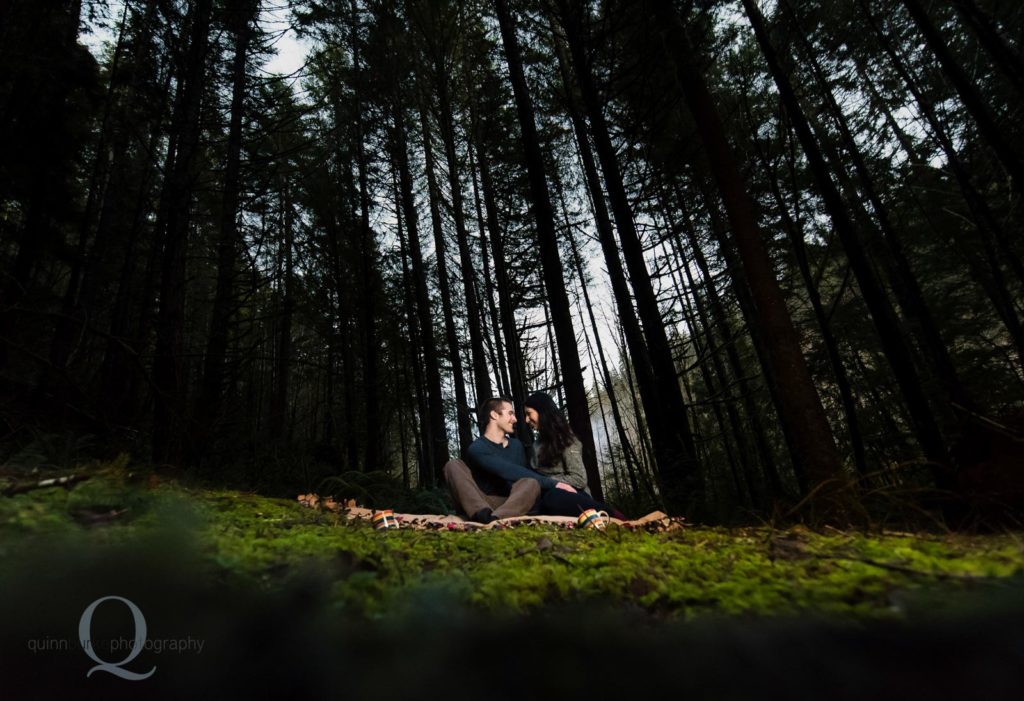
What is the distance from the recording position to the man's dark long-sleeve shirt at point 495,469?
293 centimetres

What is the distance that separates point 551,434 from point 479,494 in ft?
3.57

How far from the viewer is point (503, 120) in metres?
7.51

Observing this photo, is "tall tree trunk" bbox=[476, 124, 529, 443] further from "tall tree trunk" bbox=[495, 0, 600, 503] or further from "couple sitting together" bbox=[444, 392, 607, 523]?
"couple sitting together" bbox=[444, 392, 607, 523]

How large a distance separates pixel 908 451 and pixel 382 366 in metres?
14.3

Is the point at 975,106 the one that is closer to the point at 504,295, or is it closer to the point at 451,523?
the point at 504,295

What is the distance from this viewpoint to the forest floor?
50 cm

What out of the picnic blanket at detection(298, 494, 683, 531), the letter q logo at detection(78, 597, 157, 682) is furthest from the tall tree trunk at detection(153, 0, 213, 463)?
the letter q logo at detection(78, 597, 157, 682)

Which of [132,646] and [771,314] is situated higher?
[771,314]

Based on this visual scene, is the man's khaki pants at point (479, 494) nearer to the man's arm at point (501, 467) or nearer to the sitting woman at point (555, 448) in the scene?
the man's arm at point (501, 467)

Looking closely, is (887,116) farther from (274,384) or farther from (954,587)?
(274,384)

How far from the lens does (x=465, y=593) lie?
663mm

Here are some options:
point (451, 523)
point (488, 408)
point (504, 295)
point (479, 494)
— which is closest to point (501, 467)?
point (479, 494)

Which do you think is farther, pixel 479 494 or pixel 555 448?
pixel 555 448

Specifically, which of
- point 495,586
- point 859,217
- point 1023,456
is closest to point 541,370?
point 1023,456
